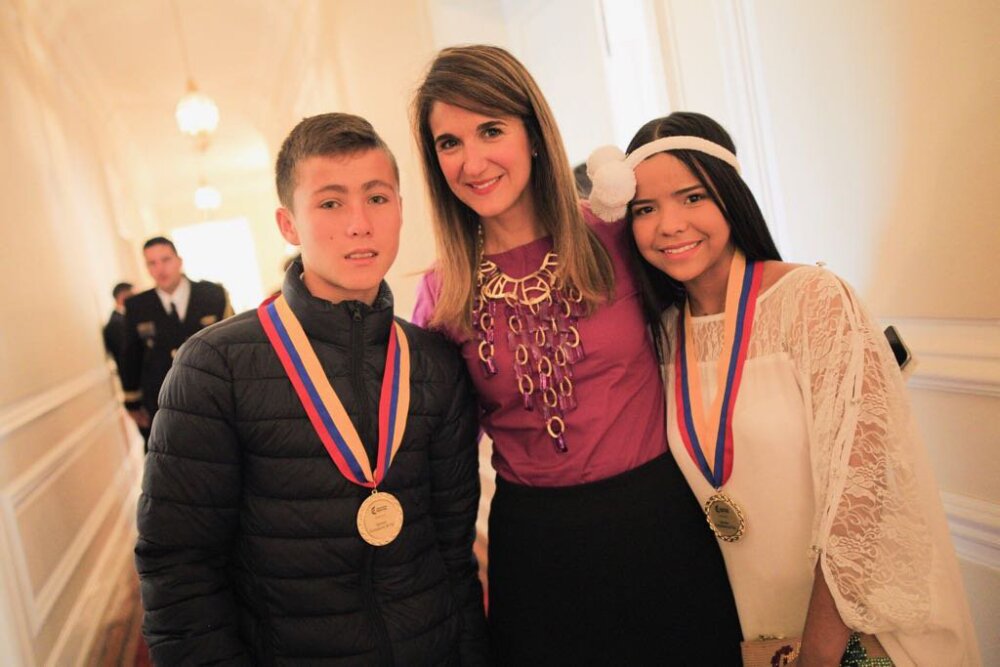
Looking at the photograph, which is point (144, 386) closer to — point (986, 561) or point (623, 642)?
point (623, 642)

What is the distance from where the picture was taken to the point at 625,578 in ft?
5.03

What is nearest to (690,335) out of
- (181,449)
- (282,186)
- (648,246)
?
(648,246)

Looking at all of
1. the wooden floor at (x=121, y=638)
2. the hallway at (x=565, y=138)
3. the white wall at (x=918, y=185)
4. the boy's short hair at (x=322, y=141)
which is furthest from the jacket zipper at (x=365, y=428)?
the wooden floor at (x=121, y=638)

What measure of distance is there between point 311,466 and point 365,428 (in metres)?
0.13

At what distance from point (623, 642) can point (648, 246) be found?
893mm

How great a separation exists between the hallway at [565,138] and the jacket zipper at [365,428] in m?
0.49

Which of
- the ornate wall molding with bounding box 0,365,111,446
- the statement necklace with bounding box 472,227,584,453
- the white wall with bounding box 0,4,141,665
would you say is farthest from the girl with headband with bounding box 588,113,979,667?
the ornate wall molding with bounding box 0,365,111,446

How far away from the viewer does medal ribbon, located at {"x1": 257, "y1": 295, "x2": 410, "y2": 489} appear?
142 cm

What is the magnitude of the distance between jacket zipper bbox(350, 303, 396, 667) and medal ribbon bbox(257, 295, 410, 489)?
1.3 inches

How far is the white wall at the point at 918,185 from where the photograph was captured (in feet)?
4.91

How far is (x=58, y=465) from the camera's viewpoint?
140 inches

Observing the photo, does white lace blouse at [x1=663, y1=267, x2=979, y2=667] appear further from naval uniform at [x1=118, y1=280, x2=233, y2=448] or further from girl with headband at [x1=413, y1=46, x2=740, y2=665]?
naval uniform at [x1=118, y1=280, x2=233, y2=448]

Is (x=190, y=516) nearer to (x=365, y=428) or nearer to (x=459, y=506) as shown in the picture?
(x=365, y=428)

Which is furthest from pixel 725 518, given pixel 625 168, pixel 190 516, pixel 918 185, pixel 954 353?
pixel 190 516
